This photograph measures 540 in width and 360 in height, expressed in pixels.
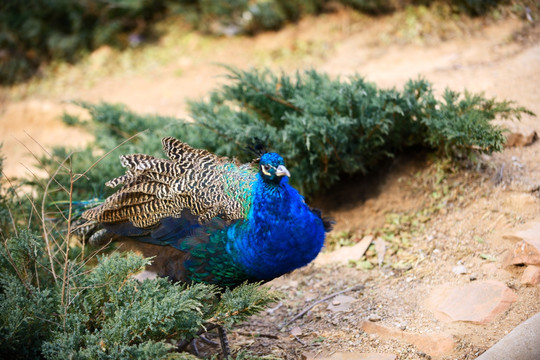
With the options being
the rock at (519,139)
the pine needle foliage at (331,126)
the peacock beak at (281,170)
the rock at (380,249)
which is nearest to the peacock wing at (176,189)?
the peacock beak at (281,170)

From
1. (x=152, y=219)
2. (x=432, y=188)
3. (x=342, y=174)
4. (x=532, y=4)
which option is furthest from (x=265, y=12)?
(x=152, y=219)

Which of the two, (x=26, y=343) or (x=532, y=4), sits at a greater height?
(x=532, y=4)

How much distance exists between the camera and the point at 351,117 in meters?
4.02

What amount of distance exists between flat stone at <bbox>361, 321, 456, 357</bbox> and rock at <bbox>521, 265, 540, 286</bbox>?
62 centimetres

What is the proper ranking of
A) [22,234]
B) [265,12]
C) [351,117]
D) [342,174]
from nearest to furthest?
[22,234], [351,117], [342,174], [265,12]

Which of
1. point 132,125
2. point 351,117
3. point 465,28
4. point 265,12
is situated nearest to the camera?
point 351,117

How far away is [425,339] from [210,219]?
1.40 m

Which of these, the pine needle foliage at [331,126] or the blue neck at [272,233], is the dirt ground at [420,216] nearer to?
the pine needle foliage at [331,126]

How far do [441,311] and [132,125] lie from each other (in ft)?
10.9

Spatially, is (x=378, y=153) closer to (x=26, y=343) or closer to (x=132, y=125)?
(x=132, y=125)

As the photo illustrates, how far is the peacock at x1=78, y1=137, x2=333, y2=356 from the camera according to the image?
2930 millimetres

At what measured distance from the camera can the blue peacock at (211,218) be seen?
2928 mm

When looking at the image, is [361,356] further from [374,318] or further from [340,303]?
[340,303]

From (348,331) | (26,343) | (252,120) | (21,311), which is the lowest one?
(348,331)
